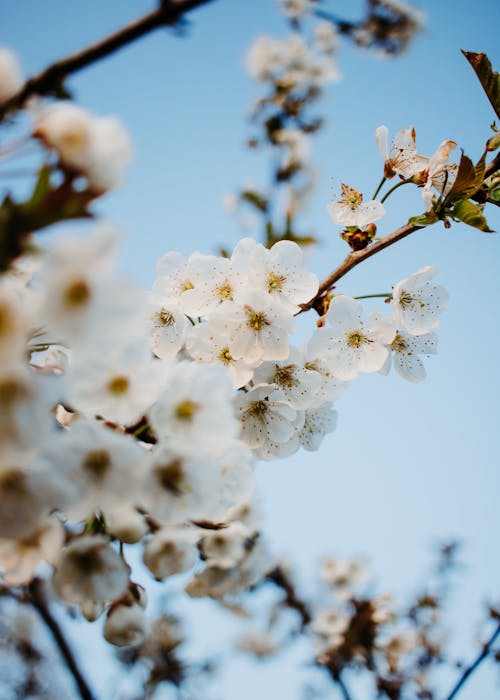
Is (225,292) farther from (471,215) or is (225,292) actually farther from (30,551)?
(30,551)

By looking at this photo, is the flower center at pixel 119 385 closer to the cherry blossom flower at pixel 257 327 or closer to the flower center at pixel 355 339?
the cherry blossom flower at pixel 257 327

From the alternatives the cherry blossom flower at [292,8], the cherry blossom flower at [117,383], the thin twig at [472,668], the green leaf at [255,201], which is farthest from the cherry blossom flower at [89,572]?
the cherry blossom flower at [292,8]

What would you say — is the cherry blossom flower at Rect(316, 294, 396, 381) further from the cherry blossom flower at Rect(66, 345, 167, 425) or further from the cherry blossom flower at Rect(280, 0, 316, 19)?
the cherry blossom flower at Rect(280, 0, 316, 19)

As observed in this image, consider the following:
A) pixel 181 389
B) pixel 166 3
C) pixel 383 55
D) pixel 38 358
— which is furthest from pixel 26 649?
pixel 383 55

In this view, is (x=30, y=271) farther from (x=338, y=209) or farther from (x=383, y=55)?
(x=383, y=55)

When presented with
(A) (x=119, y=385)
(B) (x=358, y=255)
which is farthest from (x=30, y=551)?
(B) (x=358, y=255)

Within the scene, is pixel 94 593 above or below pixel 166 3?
below
